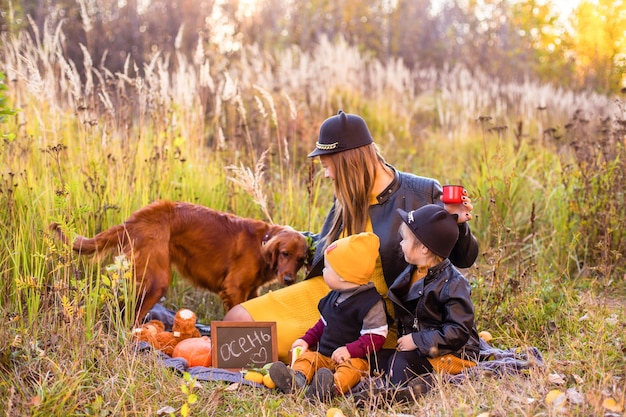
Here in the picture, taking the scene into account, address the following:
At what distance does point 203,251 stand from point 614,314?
2.92 metres

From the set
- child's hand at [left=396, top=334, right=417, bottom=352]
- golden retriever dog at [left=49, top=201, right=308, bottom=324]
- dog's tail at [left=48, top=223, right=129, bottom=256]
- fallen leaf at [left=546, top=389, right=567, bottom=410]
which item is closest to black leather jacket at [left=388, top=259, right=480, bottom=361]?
child's hand at [left=396, top=334, right=417, bottom=352]

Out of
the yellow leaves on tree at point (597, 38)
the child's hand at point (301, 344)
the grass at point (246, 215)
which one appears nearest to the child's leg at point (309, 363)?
the child's hand at point (301, 344)

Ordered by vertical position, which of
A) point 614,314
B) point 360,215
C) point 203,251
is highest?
point 360,215

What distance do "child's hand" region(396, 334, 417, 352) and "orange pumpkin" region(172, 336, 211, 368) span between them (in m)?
1.28

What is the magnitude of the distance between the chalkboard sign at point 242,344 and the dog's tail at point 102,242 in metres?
0.92

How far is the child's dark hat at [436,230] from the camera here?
142 inches

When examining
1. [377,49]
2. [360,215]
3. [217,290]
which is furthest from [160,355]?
[377,49]

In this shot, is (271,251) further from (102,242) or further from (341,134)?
(102,242)

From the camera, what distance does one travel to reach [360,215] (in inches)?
169

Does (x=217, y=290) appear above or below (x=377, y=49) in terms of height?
below

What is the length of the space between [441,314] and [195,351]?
5.30ft

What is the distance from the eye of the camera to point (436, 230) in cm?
362

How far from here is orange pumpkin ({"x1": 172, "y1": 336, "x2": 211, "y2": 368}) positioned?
419 centimetres

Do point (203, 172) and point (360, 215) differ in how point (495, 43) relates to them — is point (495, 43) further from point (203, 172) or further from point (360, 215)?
point (360, 215)
